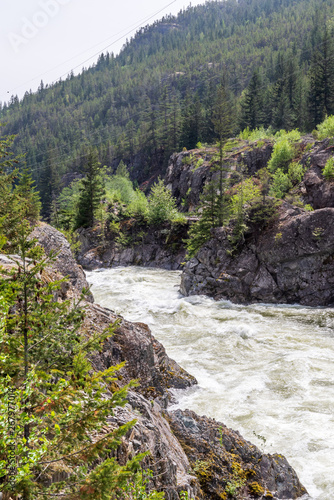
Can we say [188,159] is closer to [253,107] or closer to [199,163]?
[199,163]

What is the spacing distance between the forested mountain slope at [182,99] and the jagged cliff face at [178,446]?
2091 inches

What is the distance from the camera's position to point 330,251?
20.5m

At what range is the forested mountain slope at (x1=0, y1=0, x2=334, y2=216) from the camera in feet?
218

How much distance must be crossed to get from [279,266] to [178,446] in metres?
17.4

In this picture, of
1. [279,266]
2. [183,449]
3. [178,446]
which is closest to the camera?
[178,446]

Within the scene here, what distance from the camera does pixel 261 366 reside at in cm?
1278

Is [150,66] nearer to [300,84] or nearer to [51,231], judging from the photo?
[300,84]

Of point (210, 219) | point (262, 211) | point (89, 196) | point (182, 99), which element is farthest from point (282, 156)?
point (182, 99)

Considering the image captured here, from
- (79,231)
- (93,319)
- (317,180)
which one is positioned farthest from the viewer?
(79,231)

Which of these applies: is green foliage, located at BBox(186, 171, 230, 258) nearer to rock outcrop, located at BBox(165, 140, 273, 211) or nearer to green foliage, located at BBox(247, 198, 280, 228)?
green foliage, located at BBox(247, 198, 280, 228)

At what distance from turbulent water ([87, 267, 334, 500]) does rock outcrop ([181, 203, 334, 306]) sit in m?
1.23

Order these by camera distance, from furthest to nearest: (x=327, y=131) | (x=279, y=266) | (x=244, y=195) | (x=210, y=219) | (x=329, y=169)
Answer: (x=327, y=131) → (x=329, y=169) → (x=210, y=219) → (x=244, y=195) → (x=279, y=266)

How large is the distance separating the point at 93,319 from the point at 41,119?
19673 centimetres

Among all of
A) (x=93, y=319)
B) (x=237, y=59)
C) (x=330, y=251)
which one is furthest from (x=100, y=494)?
(x=237, y=59)
